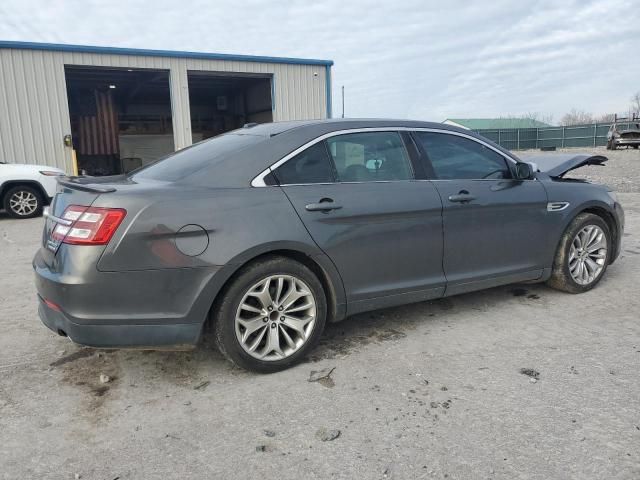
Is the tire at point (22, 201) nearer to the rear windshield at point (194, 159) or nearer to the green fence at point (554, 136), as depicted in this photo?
the rear windshield at point (194, 159)

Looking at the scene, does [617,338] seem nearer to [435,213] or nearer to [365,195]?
[435,213]

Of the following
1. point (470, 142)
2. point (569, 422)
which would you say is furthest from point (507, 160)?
point (569, 422)

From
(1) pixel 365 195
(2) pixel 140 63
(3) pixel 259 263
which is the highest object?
(2) pixel 140 63

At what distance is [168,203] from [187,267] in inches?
14.2

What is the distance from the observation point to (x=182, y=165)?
341 centimetres

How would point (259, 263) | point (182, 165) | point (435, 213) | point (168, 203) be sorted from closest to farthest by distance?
1. point (168, 203)
2. point (259, 263)
3. point (182, 165)
4. point (435, 213)

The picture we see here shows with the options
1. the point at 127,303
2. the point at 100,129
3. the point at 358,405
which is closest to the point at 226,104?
the point at 100,129

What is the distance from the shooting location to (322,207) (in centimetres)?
325

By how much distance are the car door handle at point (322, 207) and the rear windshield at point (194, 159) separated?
56 cm

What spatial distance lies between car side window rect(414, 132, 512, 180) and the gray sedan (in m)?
0.01

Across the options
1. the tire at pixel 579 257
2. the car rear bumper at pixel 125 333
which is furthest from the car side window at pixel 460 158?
the car rear bumper at pixel 125 333

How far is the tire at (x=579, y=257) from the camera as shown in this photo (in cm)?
449

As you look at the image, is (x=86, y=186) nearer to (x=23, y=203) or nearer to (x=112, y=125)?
(x=23, y=203)

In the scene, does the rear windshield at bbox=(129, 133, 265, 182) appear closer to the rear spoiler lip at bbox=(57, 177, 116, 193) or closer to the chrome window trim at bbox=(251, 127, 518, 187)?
the chrome window trim at bbox=(251, 127, 518, 187)
